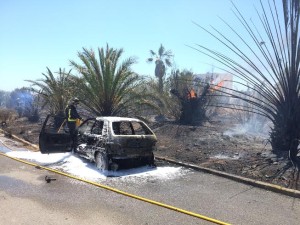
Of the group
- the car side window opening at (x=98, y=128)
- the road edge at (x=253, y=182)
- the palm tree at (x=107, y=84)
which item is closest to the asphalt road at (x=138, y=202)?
the road edge at (x=253, y=182)

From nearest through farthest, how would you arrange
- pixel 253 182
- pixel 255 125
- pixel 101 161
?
pixel 253 182, pixel 101 161, pixel 255 125

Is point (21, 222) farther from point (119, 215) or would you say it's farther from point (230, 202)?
point (230, 202)

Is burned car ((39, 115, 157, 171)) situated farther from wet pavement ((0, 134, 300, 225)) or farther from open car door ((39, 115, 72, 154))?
open car door ((39, 115, 72, 154))

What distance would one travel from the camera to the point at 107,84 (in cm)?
→ 1428

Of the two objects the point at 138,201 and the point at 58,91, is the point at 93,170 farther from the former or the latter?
the point at 58,91

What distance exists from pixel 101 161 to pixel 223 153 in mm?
4152

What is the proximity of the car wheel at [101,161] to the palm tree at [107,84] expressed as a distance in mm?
6315

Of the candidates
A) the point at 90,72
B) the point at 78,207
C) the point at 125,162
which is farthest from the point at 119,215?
the point at 90,72

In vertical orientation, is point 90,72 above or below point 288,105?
above

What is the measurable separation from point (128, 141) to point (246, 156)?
12.6 feet

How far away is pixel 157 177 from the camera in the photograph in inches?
300

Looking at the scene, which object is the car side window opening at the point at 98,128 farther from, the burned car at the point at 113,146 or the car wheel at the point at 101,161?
the car wheel at the point at 101,161

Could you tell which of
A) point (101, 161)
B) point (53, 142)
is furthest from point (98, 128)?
point (53, 142)

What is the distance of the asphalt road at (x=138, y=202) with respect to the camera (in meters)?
4.94
